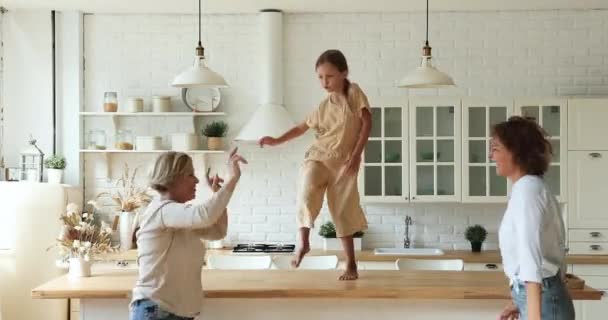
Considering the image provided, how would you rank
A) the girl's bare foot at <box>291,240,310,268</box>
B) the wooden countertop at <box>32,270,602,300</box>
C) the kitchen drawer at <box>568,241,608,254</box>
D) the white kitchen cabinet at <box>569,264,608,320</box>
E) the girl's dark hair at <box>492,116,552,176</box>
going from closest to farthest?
the girl's dark hair at <box>492,116,552,176</box>, the wooden countertop at <box>32,270,602,300</box>, the girl's bare foot at <box>291,240,310,268</box>, the white kitchen cabinet at <box>569,264,608,320</box>, the kitchen drawer at <box>568,241,608,254</box>

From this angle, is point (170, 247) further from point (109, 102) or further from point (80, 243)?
point (109, 102)

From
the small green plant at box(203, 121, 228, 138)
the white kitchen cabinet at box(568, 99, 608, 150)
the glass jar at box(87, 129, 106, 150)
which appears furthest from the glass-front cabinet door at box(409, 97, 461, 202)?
the glass jar at box(87, 129, 106, 150)

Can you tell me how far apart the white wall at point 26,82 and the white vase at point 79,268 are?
2958 mm

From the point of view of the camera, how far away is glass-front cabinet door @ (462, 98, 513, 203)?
680 centimetres

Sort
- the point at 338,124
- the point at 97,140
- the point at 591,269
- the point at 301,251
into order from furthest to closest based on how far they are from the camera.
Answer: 1. the point at 97,140
2. the point at 591,269
3. the point at 301,251
4. the point at 338,124

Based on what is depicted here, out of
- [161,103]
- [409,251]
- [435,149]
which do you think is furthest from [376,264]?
[161,103]

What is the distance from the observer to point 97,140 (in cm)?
721

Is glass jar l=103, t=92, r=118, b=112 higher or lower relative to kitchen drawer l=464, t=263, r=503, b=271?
higher

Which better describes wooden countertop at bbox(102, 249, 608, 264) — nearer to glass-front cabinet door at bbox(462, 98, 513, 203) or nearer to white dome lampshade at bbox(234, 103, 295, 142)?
glass-front cabinet door at bbox(462, 98, 513, 203)

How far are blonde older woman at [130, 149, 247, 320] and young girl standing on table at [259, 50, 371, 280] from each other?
635 mm

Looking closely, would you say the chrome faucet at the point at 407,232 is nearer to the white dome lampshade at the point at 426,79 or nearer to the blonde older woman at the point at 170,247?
the white dome lampshade at the point at 426,79

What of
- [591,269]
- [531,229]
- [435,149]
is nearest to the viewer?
[531,229]

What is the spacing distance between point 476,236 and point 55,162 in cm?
351

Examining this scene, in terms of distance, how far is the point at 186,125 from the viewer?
729 cm
